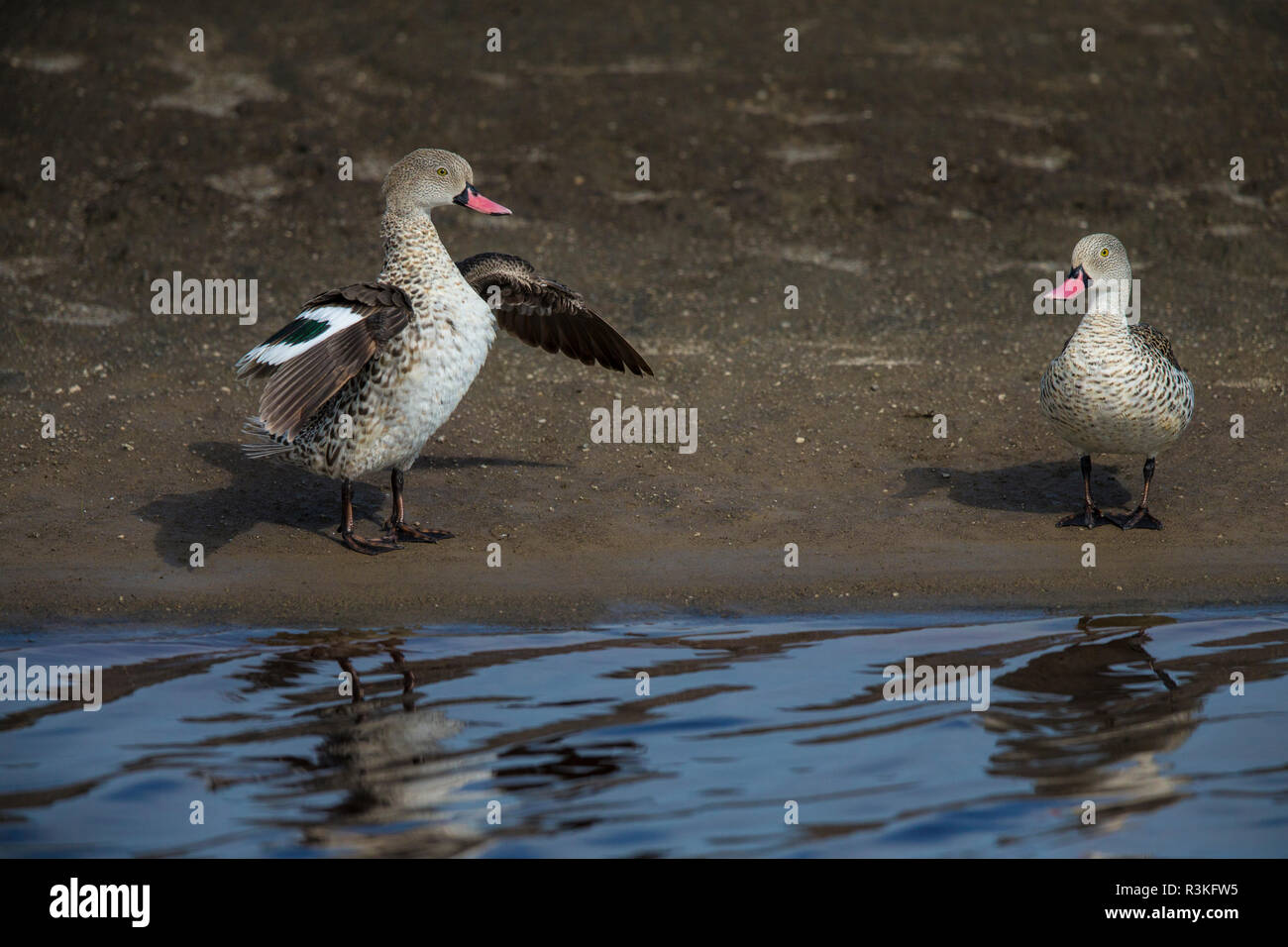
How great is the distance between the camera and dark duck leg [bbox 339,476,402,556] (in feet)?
27.0

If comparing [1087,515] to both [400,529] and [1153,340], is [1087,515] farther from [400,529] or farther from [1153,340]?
[400,529]

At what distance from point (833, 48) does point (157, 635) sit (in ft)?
36.9

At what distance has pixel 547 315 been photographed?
9.58m

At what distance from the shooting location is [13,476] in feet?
29.8

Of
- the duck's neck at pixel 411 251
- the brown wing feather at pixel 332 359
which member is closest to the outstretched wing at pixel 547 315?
→ the duck's neck at pixel 411 251

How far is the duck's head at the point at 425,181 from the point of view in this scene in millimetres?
8297

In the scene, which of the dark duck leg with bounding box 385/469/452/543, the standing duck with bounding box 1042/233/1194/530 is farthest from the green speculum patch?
the standing duck with bounding box 1042/233/1194/530

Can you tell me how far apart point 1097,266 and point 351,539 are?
447cm

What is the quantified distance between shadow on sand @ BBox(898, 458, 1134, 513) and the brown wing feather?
3327mm

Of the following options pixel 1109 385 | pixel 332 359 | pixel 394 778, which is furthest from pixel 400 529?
pixel 1109 385

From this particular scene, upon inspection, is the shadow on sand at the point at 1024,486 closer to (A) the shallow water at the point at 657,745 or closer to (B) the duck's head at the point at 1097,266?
(B) the duck's head at the point at 1097,266
